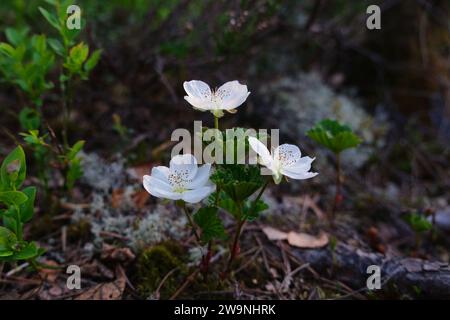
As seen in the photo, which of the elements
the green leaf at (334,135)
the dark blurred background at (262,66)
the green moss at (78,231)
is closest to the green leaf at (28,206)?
the green moss at (78,231)

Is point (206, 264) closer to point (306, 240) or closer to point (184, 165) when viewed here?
point (184, 165)

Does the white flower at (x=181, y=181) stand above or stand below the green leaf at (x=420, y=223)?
above

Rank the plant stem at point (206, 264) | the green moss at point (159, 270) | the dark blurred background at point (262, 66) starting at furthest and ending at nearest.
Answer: the dark blurred background at point (262, 66) → the green moss at point (159, 270) → the plant stem at point (206, 264)

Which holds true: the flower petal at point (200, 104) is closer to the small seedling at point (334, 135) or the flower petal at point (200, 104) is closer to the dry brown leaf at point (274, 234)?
the small seedling at point (334, 135)

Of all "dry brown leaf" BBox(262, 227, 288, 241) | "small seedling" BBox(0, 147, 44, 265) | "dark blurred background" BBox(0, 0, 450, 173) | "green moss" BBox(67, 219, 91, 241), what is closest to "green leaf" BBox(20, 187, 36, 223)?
"small seedling" BBox(0, 147, 44, 265)

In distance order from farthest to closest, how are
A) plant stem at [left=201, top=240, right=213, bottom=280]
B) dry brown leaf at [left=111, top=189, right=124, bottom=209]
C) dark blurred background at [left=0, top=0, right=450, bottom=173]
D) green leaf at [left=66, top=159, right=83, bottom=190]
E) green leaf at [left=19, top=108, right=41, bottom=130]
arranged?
dark blurred background at [left=0, top=0, right=450, bottom=173], dry brown leaf at [left=111, top=189, right=124, bottom=209], green leaf at [left=19, top=108, right=41, bottom=130], green leaf at [left=66, top=159, right=83, bottom=190], plant stem at [left=201, top=240, right=213, bottom=280]

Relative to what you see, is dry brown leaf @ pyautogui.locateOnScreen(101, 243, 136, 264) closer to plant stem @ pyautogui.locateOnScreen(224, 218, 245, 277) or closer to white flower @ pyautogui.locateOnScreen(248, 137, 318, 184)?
plant stem @ pyautogui.locateOnScreen(224, 218, 245, 277)

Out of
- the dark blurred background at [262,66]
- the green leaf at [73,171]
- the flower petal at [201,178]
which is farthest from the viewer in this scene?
the dark blurred background at [262,66]
